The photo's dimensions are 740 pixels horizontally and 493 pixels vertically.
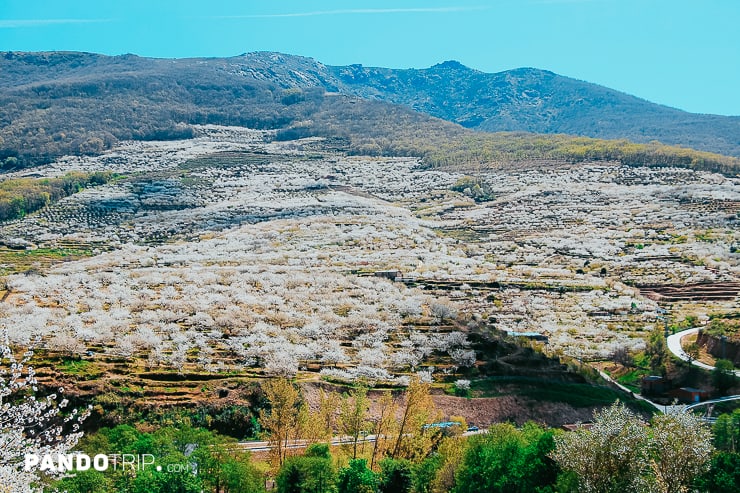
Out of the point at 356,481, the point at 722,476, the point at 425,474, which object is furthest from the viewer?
the point at 425,474

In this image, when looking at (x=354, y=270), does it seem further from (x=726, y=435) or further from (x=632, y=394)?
(x=726, y=435)

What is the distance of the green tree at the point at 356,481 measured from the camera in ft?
98.0

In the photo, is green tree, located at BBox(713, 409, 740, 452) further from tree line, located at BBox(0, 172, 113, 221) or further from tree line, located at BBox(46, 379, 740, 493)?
tree line, located at BBox(0, 172, 113, 221)

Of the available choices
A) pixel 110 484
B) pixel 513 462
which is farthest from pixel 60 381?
pixel 513 462

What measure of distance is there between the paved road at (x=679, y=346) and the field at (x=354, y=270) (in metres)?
3.20

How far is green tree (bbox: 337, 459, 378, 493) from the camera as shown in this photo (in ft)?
98.0

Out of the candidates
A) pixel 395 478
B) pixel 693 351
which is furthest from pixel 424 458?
pixel 693 351

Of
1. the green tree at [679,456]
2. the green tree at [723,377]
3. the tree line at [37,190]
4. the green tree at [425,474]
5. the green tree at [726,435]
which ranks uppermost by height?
the tree line at [37,190]

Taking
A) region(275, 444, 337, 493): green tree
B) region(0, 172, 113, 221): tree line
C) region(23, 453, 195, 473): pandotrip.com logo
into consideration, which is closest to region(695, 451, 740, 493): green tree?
region(275, 444, 337, 493): green tree

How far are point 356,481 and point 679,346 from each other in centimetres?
4960

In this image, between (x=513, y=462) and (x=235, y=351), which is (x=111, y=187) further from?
(x=513, y=462)

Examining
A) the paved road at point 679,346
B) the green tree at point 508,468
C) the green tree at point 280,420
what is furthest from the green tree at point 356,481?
the paved road at point 679,346

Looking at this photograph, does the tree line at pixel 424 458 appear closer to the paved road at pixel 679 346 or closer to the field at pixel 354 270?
the field at pixel 354 270

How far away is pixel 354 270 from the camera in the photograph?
90.8m
